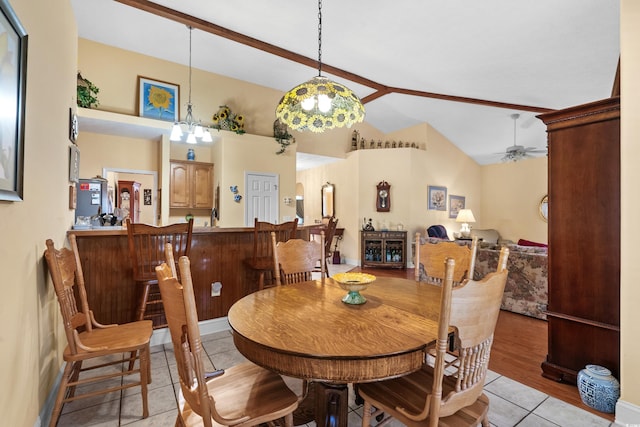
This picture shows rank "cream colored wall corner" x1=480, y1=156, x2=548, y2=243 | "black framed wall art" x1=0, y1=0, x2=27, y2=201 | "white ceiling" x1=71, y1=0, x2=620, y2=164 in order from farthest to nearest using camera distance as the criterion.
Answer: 1. "cream colored wall corner" x1=480, y1=156, x2=548, y2=243
2. "white ceiling" x1=71, y1=0, x2=620, y2=164
3. "black framed wall art" x1=0, y1=0, x2=27, y2=201

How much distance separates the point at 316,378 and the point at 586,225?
2.17 metres

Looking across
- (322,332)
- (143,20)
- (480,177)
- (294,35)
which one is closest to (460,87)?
(294,35)

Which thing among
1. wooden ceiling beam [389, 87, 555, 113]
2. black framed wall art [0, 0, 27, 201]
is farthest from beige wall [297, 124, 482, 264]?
black framed wall art [0, 0, 27, 201]

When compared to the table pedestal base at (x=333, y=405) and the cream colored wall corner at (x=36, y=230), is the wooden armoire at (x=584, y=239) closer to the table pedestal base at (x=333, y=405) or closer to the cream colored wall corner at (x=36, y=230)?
the table pedestal base at (x=333, y=405)

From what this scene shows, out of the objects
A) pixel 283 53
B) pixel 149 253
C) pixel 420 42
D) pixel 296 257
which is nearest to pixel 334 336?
pixel 296 257

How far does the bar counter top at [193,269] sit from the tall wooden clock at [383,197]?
3.70 m

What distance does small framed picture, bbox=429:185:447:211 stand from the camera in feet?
23.7

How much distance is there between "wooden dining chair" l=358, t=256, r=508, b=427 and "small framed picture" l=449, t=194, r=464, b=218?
22.9 feet

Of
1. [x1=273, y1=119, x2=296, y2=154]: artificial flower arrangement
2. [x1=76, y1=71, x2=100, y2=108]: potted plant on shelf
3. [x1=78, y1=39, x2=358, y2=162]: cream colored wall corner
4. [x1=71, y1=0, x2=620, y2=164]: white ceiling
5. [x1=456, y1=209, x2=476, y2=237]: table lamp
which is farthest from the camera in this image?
[x1=456, y1=209, x2=476, y2=237]: table lamp

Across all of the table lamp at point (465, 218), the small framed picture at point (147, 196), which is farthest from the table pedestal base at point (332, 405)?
the table lamp at point (465, 218)

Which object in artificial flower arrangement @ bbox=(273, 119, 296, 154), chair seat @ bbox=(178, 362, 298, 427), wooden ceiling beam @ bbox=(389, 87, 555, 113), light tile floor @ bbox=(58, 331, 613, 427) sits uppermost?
wooden ceiling beam @ bbox=(389, 87, 555, 113)

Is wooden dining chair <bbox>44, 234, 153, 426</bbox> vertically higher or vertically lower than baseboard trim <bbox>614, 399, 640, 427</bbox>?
higher

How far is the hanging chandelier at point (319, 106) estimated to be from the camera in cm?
211

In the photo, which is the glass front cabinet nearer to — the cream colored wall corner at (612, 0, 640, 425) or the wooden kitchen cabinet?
the wooden kitchen cabinet
